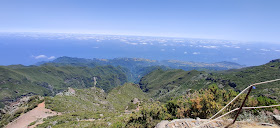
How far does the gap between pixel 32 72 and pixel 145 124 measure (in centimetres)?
24608

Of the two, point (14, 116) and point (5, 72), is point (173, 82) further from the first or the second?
point (5, 72)

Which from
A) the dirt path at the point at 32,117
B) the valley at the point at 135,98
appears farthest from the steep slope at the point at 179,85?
the dirt path at the point at 32,117

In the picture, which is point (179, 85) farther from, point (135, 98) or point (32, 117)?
point (32, 117)

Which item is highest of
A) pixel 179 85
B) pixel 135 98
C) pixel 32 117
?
pixel 32 117

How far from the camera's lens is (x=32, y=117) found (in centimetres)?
2727

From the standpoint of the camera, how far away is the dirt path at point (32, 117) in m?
25.2

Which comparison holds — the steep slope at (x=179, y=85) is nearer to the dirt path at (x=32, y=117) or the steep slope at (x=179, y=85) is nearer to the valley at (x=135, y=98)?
the valley at (x=135, y=98)

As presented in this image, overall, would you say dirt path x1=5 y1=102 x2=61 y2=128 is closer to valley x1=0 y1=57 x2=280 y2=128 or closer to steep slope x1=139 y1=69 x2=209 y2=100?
valley x1=0 y1=57 x2=280 y2=128

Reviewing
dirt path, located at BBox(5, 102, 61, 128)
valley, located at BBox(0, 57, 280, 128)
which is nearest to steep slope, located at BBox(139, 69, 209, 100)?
valley, located at BBox(0, 57, 280, 128)

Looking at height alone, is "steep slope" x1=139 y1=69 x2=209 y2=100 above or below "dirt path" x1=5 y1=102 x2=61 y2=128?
below

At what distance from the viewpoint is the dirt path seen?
25250 mm

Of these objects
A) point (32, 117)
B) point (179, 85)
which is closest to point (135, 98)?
point (32, 117)

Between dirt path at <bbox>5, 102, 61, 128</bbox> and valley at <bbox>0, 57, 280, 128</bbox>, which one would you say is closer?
valley at <bbox>0, 57, 280, 128</bbox>

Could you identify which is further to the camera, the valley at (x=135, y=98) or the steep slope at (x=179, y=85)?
the steep slope at (x=179, y=85)
